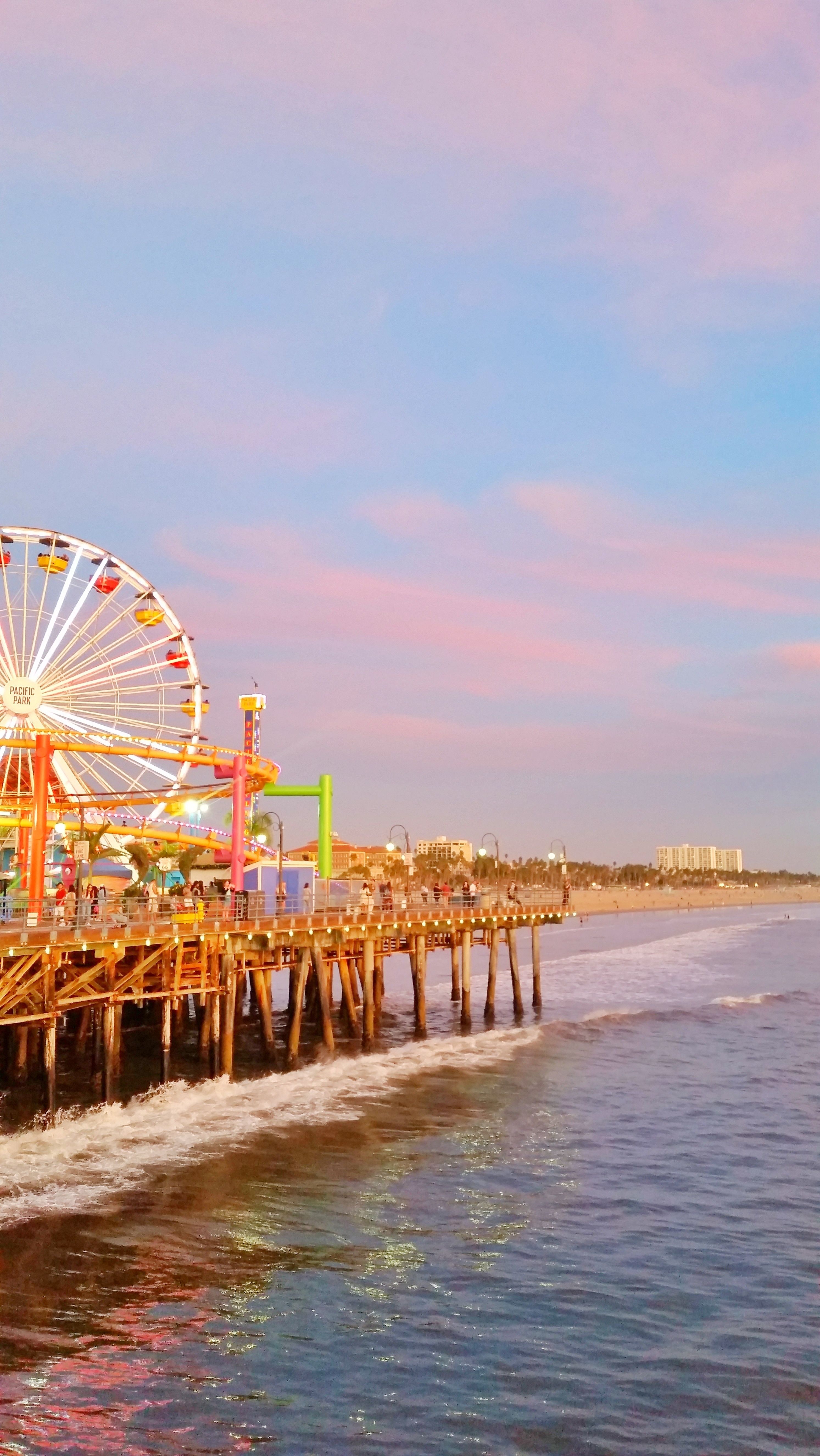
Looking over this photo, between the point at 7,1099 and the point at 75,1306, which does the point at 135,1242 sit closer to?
the point at 75,1306

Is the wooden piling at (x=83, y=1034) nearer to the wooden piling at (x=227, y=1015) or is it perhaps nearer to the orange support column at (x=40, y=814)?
A: the orange support column at (x=40, y=814)

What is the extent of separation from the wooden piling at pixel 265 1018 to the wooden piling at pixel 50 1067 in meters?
8.81

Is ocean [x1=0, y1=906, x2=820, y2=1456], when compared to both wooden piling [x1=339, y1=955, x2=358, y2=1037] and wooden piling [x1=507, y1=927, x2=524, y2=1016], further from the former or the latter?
wooden piling [x1=507, y1=927, x2=524, y2=1016]

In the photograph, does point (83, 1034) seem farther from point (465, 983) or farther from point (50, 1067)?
point (465, 983)

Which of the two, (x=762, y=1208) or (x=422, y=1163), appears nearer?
(x=762, y=1208)

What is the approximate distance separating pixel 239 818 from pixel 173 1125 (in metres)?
15.8

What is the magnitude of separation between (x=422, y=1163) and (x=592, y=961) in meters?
59.8

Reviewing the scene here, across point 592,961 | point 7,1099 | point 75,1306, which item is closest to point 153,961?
point 7,1099

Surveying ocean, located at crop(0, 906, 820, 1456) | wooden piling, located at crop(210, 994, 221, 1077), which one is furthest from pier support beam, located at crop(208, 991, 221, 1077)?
ocean, located at crop(0, 906, 820, 1456)

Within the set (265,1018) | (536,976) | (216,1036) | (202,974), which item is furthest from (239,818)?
(536,976)

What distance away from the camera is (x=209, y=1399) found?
1149cm

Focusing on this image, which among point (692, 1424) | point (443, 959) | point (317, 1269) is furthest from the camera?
point (443, 959)

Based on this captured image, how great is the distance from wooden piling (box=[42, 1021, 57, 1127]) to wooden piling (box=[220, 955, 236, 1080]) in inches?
242

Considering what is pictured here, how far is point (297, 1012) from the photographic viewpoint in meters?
31.1
